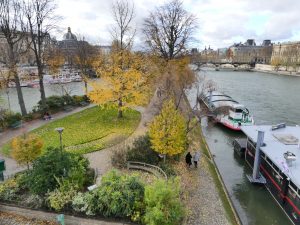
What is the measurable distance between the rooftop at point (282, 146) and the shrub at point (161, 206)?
23.8 ft

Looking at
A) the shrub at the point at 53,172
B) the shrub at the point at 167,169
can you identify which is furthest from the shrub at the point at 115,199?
the shrub at the point at 167,169

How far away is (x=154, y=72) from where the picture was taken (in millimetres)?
35000

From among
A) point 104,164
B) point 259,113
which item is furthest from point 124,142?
point 259,113

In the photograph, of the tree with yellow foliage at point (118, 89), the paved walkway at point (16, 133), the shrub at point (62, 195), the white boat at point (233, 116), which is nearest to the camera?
the shrub at point (62, 195)

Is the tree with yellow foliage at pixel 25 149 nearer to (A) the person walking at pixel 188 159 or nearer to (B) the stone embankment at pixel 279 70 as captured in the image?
(A) the person walking at pixel 188 159

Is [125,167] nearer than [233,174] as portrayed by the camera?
Yes

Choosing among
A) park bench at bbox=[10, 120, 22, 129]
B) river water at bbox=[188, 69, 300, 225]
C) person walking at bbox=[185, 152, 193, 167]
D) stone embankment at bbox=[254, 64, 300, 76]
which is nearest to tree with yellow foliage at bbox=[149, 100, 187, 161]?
person walking at bbox=[185, 152, 193, 167]

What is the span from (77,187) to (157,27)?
98.8 ft

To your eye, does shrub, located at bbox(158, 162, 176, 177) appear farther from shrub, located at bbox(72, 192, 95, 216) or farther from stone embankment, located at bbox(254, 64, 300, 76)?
stone embankment, located at bbox(254, 64, 300, 76)

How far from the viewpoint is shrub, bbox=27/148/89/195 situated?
13688 millimetres

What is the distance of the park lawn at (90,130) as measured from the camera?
2212 centimetres

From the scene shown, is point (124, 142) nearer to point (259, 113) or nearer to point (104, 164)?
point (104, 164)

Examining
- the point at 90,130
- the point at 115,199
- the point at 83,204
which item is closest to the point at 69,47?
the point at 90,130

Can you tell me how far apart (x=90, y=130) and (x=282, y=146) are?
1653 cm
